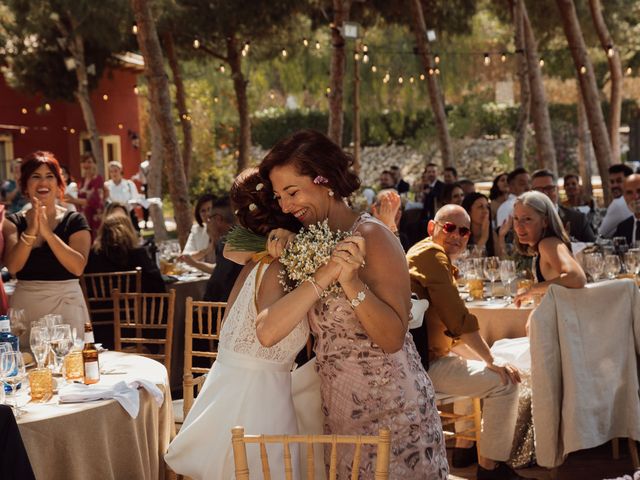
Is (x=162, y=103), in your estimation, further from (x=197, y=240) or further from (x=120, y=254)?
(x=120, y=254)

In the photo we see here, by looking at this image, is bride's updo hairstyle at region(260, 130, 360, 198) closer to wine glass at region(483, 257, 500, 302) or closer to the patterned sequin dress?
the patterned sequin dress

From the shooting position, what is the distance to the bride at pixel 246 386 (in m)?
2.95

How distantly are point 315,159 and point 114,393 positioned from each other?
132cm

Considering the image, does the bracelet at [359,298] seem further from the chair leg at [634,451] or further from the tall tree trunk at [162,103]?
the tall tree trunk at [162,103]

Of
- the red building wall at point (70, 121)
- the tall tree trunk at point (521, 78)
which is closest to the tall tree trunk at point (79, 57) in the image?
the red building wall at point (70, 121)

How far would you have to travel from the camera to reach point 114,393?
3564 millimetres

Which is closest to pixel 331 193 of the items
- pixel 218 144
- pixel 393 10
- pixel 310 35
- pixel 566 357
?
pixel 566 357

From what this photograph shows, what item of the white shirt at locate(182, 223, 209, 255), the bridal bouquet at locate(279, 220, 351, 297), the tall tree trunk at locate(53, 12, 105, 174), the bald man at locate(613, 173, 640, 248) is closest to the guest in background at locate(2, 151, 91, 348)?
the bridal bouquet at locate(279, 220, 351, 297)

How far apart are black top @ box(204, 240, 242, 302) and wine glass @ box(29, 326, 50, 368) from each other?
2.16m

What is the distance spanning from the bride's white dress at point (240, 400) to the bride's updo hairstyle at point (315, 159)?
366 mm

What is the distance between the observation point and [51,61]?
68.8 ft

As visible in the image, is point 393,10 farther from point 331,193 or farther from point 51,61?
point 331,193

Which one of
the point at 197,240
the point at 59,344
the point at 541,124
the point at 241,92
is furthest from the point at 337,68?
the point at 59,344

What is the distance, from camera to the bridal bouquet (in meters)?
2.70
